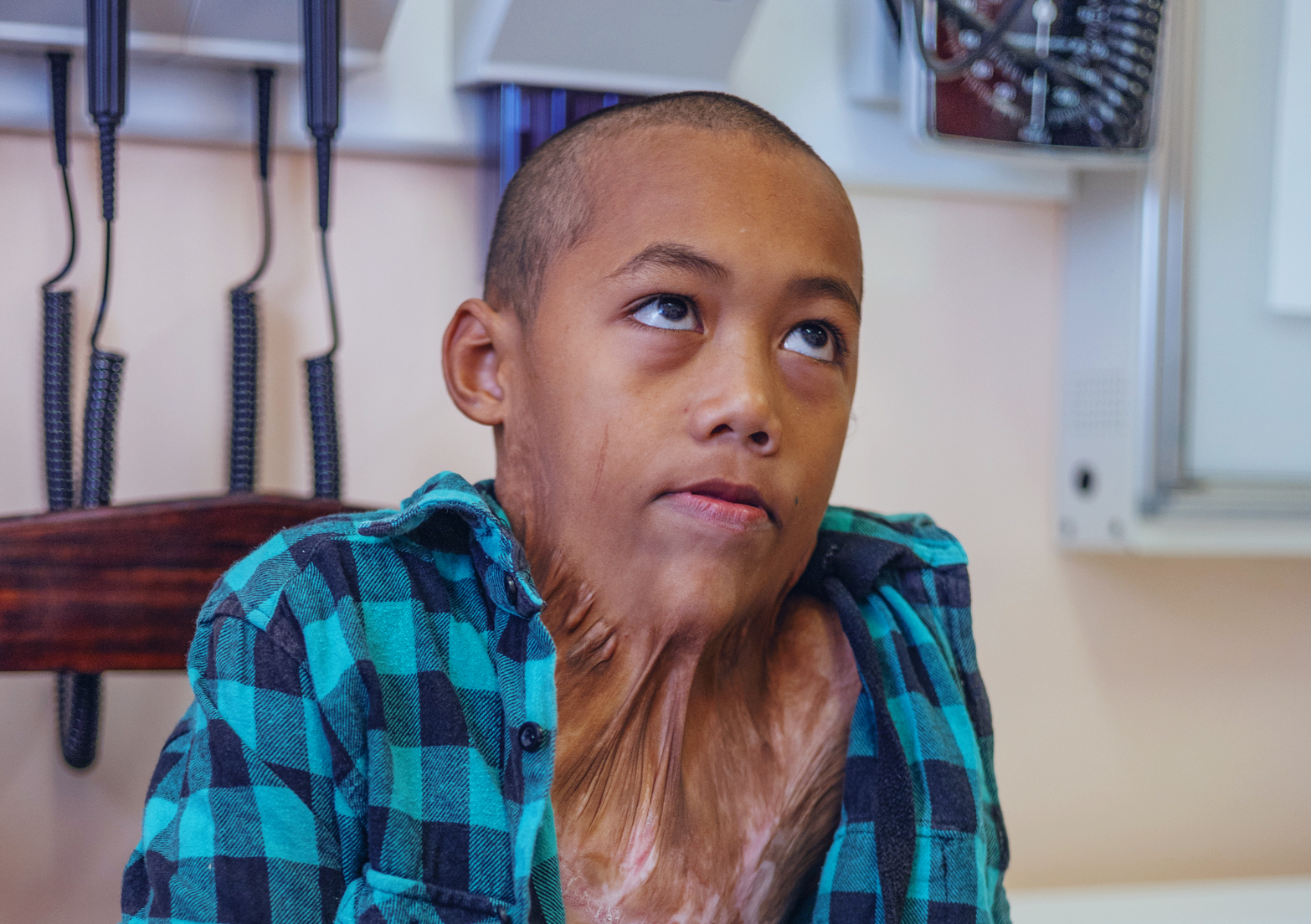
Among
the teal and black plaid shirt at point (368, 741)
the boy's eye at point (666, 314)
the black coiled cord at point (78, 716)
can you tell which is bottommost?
the black coiled cord at point (78, 716)

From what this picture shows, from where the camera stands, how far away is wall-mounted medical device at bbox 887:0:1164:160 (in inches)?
36.9

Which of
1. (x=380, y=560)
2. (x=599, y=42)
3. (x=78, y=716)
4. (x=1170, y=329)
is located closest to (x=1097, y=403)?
(x=1170, y=329)

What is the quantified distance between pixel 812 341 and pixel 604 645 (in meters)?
0.19

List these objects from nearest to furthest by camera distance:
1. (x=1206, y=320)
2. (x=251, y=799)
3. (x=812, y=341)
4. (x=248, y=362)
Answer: (x=251, y=799), (x=812, y=341), (x=248, y=362), (x=1206, y=320)

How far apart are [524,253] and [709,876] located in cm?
34

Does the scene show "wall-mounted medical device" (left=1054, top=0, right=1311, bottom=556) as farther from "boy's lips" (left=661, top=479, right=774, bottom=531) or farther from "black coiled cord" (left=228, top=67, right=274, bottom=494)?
"black coiled cord" (left=228, top=67, right=274, bottom=494)

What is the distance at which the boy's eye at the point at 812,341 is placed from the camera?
1.98ft

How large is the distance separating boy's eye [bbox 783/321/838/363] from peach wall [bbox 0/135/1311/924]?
0.44 meters

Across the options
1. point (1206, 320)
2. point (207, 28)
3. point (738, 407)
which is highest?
point (207, 28)

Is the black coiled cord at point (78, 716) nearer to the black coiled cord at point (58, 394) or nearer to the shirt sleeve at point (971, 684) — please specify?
the black coiled cord at point (58, 394)

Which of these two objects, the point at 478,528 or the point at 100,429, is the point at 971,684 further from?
the point at 100,429

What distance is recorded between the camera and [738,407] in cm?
54

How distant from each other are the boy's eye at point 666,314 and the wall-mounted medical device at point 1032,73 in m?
0.47

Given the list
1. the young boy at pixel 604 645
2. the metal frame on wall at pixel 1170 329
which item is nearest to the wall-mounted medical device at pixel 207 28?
the young boy at pixel 604 645
